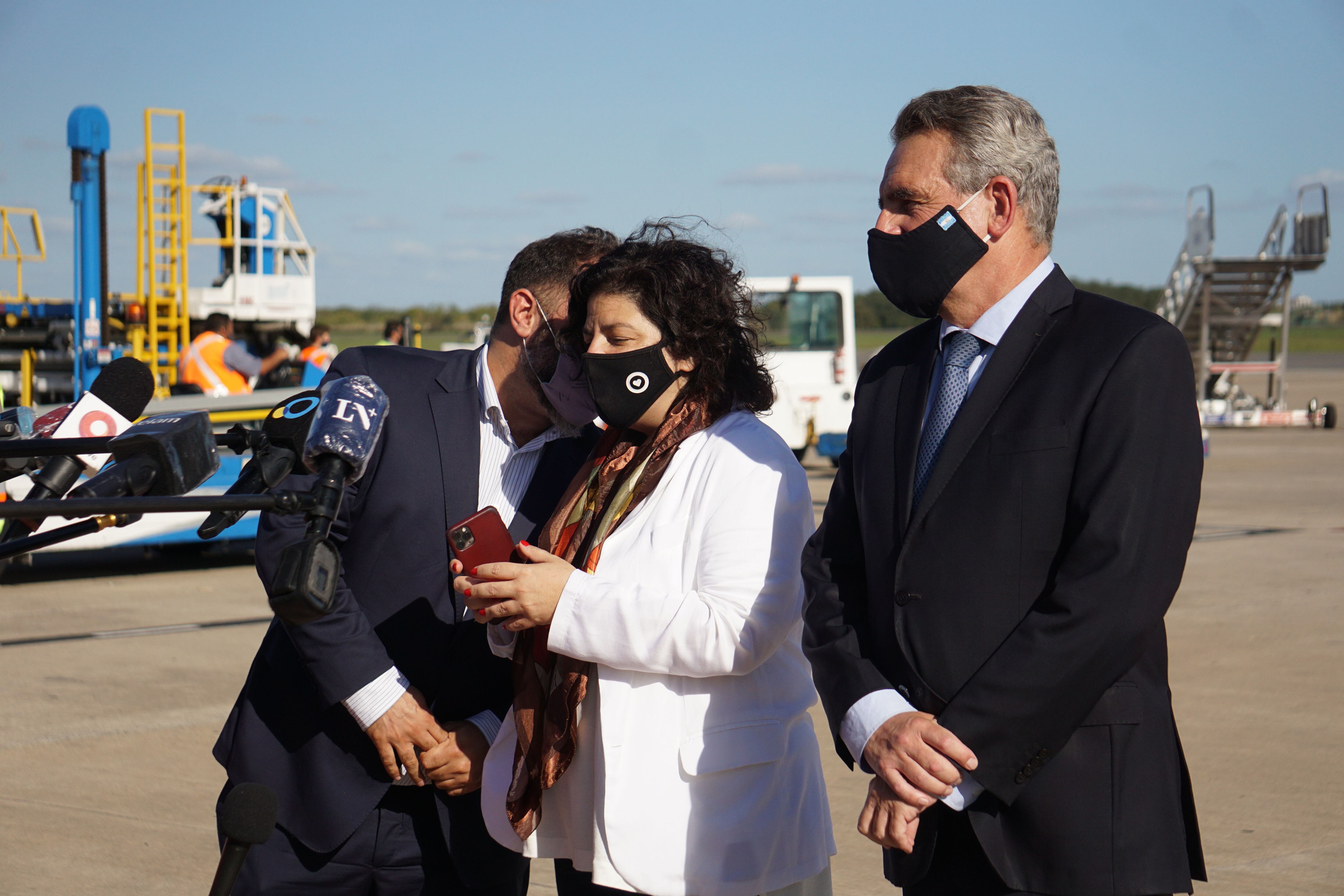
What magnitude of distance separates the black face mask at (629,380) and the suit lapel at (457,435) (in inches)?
14.6

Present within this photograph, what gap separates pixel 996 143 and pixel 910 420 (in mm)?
543

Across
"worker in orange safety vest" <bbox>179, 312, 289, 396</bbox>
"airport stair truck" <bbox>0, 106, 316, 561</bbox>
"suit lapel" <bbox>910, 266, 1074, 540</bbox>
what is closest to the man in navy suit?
"suit lapel" <bbox>910, 266, 1074, 540</bbox>

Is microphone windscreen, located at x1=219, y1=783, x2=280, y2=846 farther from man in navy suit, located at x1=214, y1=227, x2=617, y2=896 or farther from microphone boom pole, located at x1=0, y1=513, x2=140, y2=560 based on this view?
man in navy suit, located at x1=214, y1=227, x2=617, y2=896

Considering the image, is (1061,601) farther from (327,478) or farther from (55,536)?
(55,536)

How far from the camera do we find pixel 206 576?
10.2 m

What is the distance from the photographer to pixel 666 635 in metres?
2.24

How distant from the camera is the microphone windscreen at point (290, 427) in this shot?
5.44ft

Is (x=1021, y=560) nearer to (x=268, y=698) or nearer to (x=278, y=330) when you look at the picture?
(x=268, y=698)

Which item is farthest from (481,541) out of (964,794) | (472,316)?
(472,316)

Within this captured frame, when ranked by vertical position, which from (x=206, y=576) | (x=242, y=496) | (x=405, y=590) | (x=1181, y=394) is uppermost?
(x=1181, y=394)

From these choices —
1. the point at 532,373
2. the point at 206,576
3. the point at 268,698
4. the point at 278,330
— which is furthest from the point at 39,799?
the point at 278,330

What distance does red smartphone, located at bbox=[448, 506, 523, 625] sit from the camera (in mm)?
2365

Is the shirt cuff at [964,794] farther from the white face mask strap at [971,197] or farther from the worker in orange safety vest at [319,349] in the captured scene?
the worker in orange safety vest at [319,349]

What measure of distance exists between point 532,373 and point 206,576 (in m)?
8.37
